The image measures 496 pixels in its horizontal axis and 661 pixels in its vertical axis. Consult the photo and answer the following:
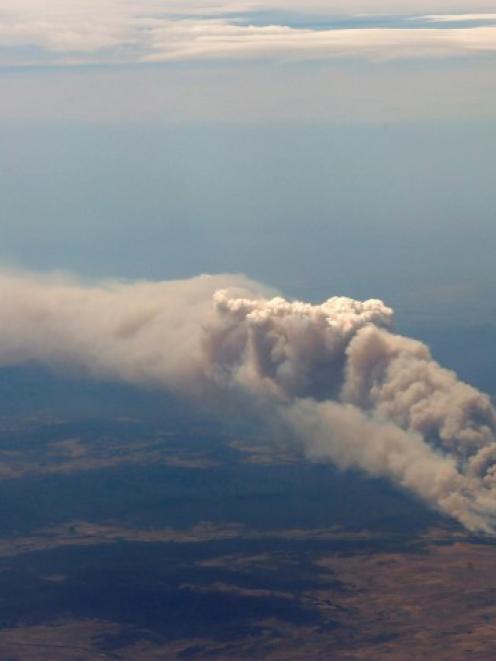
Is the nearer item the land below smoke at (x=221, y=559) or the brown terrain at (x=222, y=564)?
the brown terrain at (x=222, y=564)

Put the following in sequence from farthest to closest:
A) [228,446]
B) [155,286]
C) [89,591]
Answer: [155,286] < [228,446] < [89,591]

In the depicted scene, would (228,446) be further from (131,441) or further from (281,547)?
(281,547)

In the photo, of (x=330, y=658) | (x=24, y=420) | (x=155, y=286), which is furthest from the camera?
(x=155, y=286)

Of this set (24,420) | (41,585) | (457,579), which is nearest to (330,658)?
(457,579)

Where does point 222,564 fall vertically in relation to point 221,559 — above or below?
below

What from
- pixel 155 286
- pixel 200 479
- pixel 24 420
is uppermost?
pixel 155 286

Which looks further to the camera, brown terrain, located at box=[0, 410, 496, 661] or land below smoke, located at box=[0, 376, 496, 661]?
land below smoke, located at box=[0, 376, 496, 661]

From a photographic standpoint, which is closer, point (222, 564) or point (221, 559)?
point (222, 564)

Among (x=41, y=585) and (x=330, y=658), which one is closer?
(x=330, y=658)
